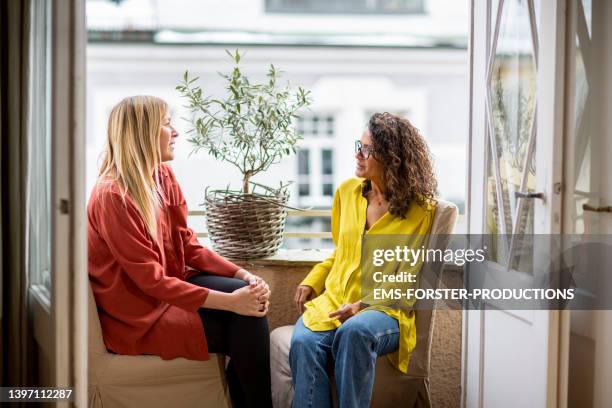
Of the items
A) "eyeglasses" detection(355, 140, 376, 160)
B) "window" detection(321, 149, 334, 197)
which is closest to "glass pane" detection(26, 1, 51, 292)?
"eyeglasses" detection(355, 140, 376, 160)

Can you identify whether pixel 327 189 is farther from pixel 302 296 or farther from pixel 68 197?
pixel 68 197

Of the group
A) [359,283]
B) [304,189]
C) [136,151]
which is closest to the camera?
[136,151]

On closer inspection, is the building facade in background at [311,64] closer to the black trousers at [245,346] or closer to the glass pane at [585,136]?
the black trousers at [245,346]

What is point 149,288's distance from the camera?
2.28 metres

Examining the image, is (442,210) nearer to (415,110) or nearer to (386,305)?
(386,305)

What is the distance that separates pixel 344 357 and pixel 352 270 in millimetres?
368

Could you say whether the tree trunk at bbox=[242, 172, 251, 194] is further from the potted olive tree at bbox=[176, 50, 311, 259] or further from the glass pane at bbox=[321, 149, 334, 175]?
the glass pane at bbox=[321, 149, 334, 175]

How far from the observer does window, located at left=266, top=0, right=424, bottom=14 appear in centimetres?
1139

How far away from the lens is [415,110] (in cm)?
1095

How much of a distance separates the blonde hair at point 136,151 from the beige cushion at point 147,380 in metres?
0.36

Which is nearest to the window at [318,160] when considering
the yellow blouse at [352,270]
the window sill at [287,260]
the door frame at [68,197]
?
the window sill at [287,260]

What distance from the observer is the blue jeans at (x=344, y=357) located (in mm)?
2236

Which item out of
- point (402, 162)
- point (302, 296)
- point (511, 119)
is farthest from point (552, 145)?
point (302, 296)

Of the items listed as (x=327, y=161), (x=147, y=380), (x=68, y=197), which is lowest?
(x=147, y=380)
